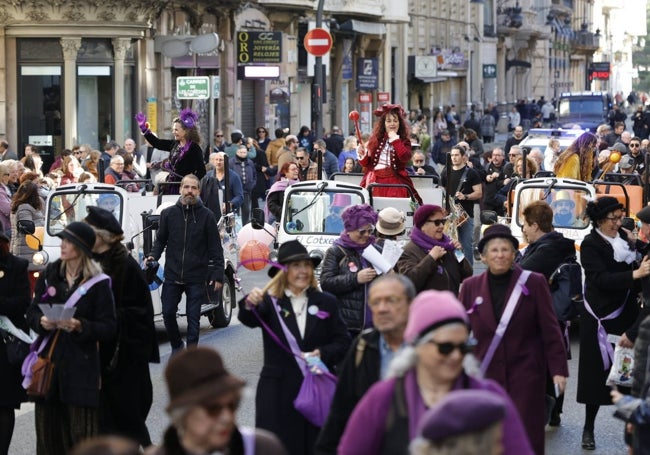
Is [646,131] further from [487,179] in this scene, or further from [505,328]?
[505,328]

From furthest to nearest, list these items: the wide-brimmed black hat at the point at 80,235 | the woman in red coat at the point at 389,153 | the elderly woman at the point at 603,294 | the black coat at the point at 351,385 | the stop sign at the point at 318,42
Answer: the stop sign at the point at 318,42 < the woman in red coat at the point at 389,153 < the elderly woman at the point at 603,294 < the wide-brimmed black hat at the point at 80,235 < the black coat at the point at 351,385

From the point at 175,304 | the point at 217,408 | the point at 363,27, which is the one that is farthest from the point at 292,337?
the point at 363,27

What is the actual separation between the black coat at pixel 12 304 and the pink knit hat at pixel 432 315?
446cm

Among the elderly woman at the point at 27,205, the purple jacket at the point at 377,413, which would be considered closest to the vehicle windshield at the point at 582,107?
the elderly woman at the point at 27,205

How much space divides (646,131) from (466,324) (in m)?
38.9

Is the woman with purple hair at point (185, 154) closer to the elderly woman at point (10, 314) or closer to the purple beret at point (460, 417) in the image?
the elderly woman at point (10, 314)

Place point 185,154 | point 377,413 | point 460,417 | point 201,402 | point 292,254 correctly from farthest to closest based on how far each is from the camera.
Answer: point 185,154 < point 292,254 < point 377,413 < point 201,402 < point 460,417

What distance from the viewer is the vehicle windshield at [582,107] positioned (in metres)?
54.0

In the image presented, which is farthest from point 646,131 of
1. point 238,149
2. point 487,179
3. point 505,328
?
point 505,328

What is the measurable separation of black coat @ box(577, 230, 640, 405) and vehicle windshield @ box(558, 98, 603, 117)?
43801 millimetres

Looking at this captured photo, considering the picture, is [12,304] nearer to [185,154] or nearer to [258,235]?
[258,235]

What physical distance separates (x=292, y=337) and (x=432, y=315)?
10.0 ft

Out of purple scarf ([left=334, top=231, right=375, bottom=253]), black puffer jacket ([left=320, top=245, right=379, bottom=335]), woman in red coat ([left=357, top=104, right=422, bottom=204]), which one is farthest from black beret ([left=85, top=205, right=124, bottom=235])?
woman in red coat ([left=357, top=104, right=422, bottom=204])

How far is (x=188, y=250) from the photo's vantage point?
13.5 metres
